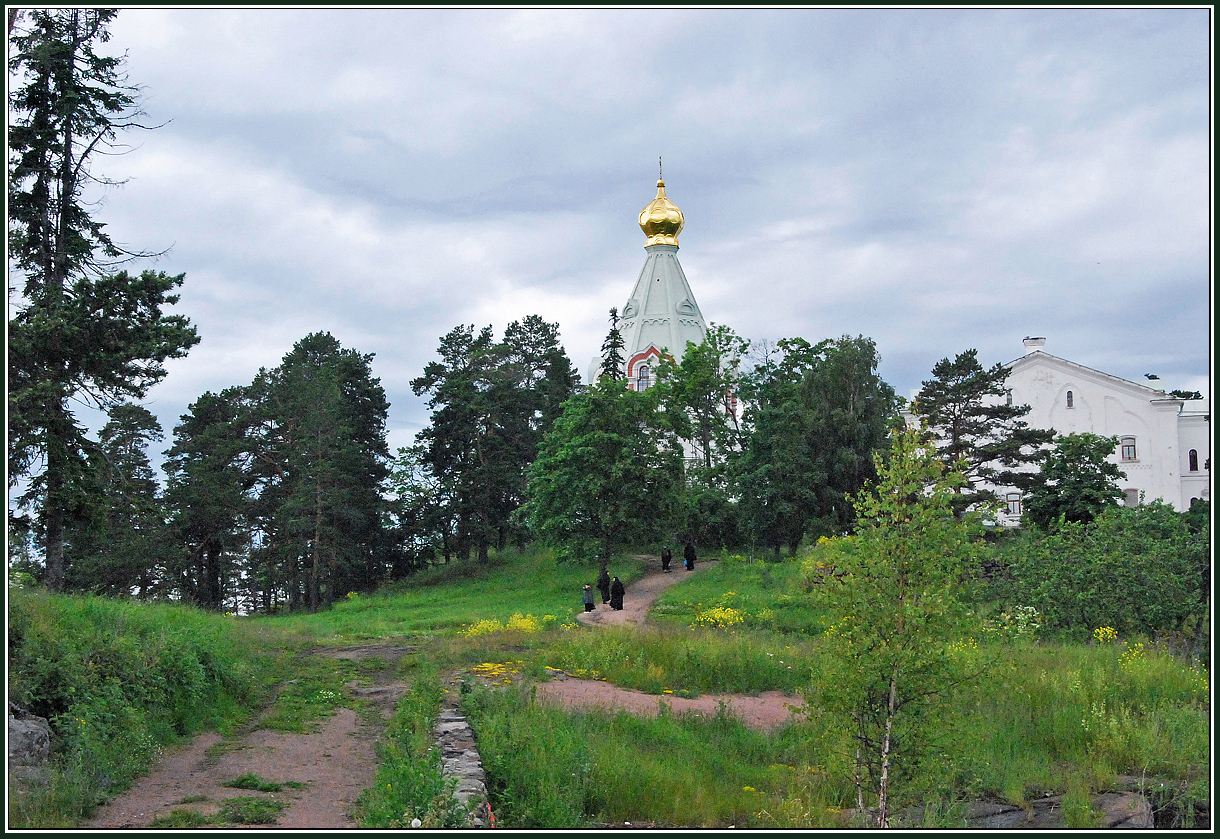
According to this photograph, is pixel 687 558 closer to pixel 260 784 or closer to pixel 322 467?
pixel 322 467

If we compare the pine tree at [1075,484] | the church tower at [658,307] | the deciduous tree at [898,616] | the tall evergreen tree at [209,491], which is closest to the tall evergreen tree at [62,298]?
the deciduous tree at [898,616]

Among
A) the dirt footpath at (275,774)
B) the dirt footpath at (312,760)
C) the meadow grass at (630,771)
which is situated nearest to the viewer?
the dirt footpath at (275,774)

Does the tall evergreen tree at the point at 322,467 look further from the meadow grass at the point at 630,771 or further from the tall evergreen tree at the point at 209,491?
the meadow grass at the point at 630,771

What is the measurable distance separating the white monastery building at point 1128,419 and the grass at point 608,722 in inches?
1266

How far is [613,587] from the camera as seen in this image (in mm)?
28109

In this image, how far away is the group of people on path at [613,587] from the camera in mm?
27828

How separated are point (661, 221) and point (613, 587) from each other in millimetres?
33810

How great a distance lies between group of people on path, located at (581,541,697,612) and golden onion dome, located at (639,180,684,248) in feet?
84.8

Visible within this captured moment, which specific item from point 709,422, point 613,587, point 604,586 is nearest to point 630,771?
point 613,587

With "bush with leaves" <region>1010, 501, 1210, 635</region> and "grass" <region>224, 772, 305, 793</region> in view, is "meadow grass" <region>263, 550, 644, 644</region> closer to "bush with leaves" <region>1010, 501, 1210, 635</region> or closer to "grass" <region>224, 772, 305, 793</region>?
"bush with leaves" <region>1010, 501, 1210, 635</region>

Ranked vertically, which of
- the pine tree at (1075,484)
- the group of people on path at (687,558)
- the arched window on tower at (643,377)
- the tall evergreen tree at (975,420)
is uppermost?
the arched window on tower at (643,377)

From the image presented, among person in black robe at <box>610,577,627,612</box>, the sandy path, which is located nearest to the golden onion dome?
person in black robe at <box>610,577,627,612</box>

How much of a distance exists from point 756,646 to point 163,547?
2824 cm

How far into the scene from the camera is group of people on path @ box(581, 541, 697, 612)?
27828 millimetres
